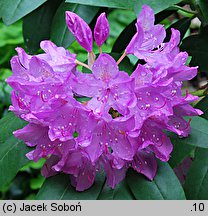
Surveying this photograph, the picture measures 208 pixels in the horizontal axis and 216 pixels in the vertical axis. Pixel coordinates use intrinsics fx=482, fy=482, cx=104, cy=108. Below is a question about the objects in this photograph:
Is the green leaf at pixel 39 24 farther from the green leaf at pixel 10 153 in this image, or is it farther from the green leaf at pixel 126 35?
the green leaf at pixel 10 153

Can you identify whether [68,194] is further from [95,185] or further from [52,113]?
[52,113]

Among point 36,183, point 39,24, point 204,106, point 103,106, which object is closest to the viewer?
point 103,106

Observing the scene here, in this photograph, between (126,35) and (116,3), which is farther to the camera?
(126,35)

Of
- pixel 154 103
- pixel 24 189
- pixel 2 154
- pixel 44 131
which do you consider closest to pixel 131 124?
pixel 154 103

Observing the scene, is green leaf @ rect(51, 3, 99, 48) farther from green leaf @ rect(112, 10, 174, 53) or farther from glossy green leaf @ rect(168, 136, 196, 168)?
glossy green leaf @ rect(168, 136, 196, 168)

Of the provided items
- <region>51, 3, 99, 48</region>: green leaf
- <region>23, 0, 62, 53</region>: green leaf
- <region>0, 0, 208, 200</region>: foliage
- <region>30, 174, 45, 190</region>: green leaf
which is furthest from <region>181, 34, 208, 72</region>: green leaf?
<region>30, 174, 45, 190</region>: green leaf

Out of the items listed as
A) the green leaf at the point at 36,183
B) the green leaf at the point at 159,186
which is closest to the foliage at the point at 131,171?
the green leaf at the point at 159,186

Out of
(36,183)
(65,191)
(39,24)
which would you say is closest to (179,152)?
(65,191)

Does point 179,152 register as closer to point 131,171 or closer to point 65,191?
point 131,171
